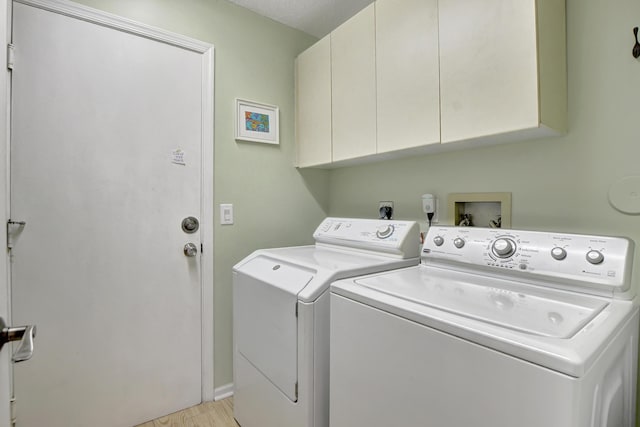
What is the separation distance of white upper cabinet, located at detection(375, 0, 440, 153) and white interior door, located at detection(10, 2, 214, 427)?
1.05m

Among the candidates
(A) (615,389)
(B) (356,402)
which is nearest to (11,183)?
(B) (356,402)

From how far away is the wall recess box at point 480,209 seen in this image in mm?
1413

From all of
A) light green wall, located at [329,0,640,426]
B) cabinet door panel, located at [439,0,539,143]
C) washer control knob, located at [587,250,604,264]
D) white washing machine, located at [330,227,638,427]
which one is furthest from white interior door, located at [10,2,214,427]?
washer control knob, located at [587,250,604,264]

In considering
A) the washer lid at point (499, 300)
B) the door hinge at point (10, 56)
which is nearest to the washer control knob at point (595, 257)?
the washer lid at point (499, 300)

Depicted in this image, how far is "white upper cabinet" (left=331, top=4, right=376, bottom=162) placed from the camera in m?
1.60

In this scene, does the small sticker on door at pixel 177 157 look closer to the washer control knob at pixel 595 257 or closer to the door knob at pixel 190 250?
the door knob at pixel 190 250

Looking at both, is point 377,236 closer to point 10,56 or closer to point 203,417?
point 203,417

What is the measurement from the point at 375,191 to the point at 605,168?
3.72 ft

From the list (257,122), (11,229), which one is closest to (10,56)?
(11,229)

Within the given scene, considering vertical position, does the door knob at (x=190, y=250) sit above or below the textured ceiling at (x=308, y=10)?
below

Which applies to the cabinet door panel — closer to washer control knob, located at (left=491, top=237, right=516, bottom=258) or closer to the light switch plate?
washer control knob, located at (left=491, top=237, right=516, bottom=258)

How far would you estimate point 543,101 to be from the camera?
3.50 feet

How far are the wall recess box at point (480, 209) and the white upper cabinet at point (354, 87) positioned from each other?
511 millimetres

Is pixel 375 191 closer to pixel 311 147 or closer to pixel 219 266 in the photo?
pixel 311 147
